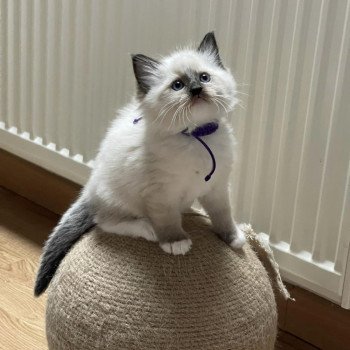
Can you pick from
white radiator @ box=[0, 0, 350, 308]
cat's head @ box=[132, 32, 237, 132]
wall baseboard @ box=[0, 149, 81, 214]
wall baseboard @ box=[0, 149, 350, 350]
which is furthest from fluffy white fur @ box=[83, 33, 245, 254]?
wall baseboard @ box=[0, 149, 81, 214]

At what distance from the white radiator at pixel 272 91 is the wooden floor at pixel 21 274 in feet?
1.05

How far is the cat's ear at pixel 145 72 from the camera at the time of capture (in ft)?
3.71

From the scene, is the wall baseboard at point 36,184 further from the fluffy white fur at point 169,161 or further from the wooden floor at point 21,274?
the fluffy white fur at point 169,161

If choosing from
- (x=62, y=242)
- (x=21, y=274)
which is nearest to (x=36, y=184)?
(x=21, y=274)

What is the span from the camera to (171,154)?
1.13m

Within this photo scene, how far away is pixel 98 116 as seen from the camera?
180 centimetres

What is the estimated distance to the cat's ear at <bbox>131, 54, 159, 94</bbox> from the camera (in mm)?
1131

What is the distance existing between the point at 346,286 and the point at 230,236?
278 millimetres

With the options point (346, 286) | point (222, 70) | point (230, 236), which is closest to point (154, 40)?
point (222, 70)

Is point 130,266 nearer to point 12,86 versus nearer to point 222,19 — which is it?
point 222,19

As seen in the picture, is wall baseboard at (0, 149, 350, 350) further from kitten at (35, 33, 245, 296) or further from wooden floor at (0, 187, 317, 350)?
kitten at (35, 33, 245, 296)

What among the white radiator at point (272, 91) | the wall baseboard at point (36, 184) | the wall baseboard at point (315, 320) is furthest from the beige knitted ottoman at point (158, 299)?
the wall baseboard at point (36, 184)

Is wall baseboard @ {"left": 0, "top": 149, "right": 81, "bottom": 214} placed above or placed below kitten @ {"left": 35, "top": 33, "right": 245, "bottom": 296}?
below

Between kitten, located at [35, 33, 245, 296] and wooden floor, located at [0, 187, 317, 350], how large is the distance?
45 centimetres
